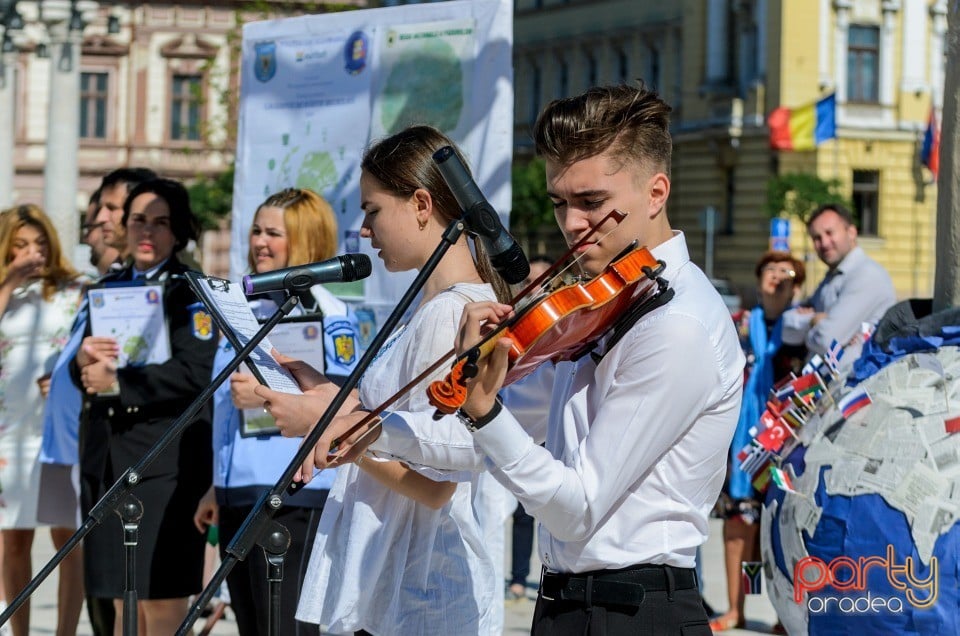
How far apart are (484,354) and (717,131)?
43.9 m

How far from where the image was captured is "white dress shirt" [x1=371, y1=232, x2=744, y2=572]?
2.77 metres

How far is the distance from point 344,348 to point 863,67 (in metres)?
42.8

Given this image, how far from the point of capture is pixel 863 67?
45594 millimetres

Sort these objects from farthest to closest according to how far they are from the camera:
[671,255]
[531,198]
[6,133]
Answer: [531,198], [6,133], [671,255]

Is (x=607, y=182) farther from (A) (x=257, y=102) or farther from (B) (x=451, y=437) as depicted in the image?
(A) (x=257, y=102)

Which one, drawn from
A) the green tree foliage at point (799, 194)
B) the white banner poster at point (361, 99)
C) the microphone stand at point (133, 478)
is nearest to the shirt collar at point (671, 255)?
the microphone stand at point (133, 478)

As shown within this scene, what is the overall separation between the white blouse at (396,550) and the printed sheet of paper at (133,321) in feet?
6.84

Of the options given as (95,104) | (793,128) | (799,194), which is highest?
(95,104)

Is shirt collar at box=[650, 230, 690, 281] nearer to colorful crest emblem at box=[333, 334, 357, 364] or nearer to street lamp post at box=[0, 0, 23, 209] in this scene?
colorful crest emblem at box=[333, 334, 357, 364]

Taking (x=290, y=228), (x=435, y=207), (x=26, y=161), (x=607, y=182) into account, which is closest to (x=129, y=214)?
(x=290, y=228)

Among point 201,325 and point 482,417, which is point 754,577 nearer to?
point 482,417

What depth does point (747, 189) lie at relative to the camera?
45031mm

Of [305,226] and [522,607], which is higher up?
[305,226]

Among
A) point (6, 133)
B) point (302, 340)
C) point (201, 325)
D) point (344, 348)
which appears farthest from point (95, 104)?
point (302, 340)
